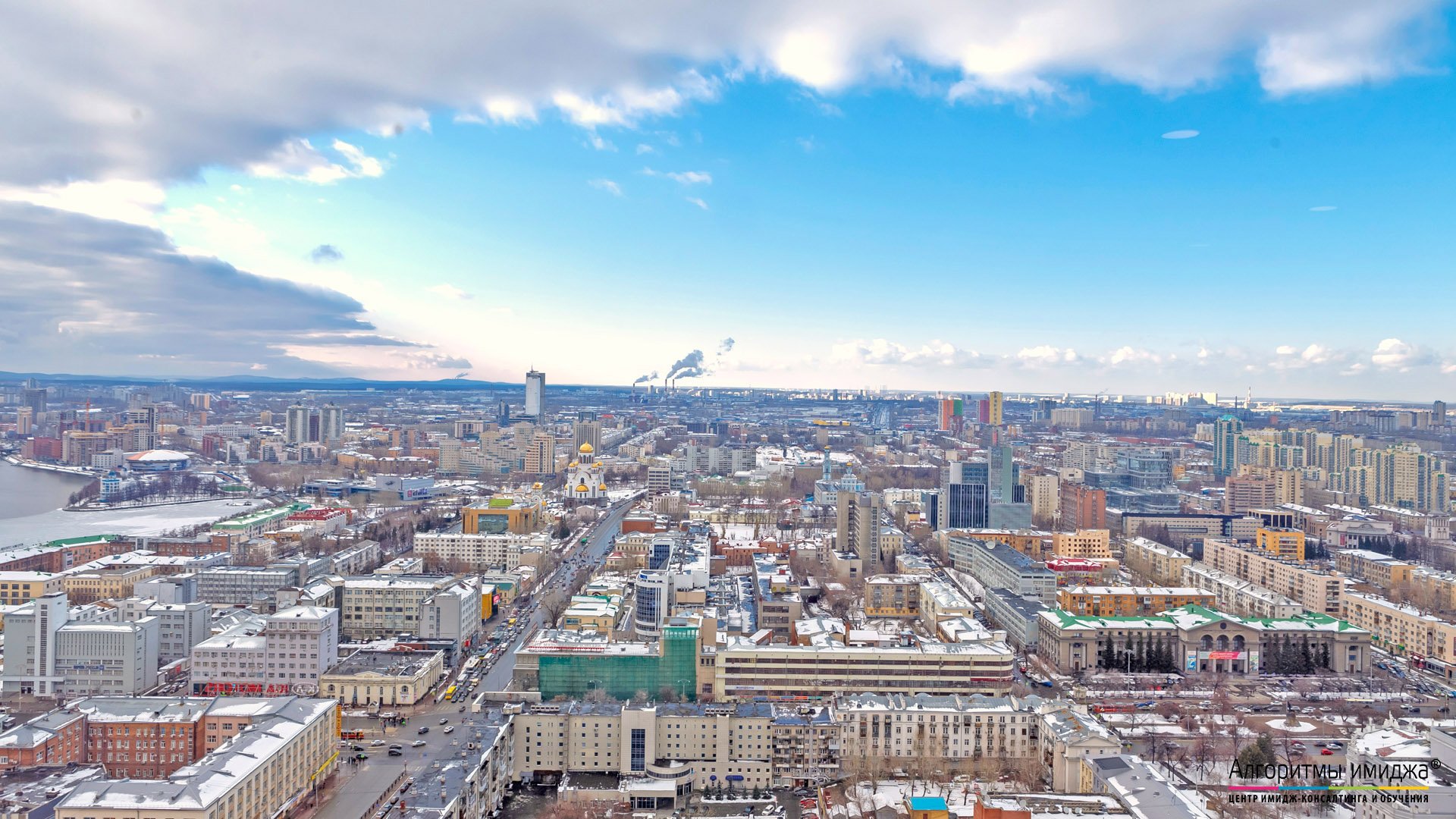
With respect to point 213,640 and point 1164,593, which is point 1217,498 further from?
point 213,640

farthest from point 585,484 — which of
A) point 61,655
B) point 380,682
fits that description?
point 61,655

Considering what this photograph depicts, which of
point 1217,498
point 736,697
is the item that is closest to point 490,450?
point 1217,498

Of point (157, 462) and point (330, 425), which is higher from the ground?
point (330, 425)

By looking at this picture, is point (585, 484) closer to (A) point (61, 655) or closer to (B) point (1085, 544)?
(B) point (1085, 544)

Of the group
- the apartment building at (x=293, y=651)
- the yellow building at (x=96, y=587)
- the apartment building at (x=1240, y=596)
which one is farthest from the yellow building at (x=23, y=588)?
the apartment building at (x=1240, y=596)

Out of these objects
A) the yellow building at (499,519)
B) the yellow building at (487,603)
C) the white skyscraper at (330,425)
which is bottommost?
the yellow building at (487,603)

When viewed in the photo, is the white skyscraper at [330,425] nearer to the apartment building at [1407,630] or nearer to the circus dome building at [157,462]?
the circus dome building at [157,462]

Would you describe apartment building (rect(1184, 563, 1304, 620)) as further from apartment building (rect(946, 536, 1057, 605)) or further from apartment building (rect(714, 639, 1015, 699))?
apartment building (rect(714, 639, 1015, 699))
